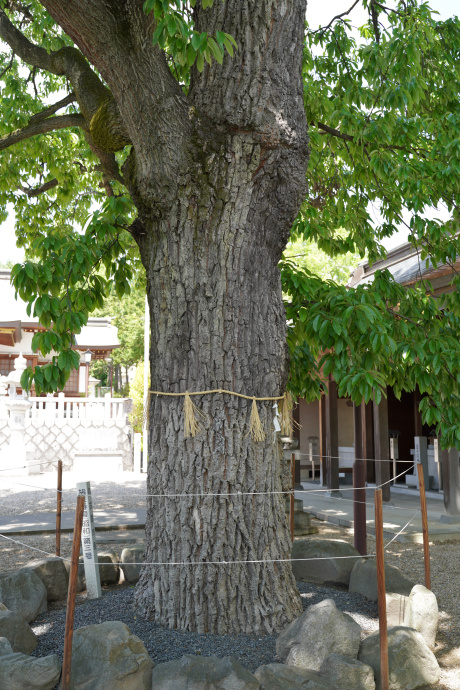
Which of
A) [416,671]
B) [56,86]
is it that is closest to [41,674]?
[416,671]

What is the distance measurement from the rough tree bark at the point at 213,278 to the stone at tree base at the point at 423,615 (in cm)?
72

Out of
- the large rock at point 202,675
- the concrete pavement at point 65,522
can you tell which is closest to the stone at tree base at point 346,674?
the large rock at point 202,675

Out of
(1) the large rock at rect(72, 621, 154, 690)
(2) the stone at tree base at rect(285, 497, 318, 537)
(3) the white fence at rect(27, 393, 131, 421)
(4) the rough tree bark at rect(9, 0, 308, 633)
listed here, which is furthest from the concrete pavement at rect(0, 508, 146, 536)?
(3) the white fence at rect(27, 393, 131, 421)

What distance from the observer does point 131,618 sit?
379 cm

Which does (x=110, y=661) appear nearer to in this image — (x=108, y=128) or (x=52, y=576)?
(x=52, y=576)

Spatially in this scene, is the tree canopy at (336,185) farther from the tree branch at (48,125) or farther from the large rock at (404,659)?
the large rock at (404,659)

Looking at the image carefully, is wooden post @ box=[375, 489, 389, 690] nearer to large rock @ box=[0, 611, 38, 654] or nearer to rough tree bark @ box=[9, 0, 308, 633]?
rough tree bark @ box=[9, 0, 308, 633]

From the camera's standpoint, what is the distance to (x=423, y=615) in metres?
3.63

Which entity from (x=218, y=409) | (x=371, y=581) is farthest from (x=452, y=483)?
(x=218, y=409)

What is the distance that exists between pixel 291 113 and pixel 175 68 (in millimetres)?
1925

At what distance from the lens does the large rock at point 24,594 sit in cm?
394

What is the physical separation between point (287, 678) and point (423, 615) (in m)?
1.21

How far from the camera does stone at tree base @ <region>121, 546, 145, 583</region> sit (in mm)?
4801

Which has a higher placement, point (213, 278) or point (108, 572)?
point (213, 278)
